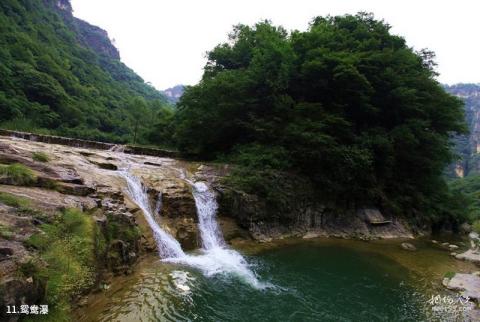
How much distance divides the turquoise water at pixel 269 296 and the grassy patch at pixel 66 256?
71cm

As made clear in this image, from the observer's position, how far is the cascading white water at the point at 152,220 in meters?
11.5

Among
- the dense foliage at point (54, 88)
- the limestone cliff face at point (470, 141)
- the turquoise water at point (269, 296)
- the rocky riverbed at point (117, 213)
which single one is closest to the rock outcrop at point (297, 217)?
the rocky riverbed at point (117, 213)

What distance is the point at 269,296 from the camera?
922cm

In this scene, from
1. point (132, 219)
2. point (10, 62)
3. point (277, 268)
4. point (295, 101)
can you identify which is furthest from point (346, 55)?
point (10, 62)

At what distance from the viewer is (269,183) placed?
16969 millimetres

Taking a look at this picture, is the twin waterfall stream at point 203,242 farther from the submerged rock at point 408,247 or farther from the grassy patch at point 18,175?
the submerged rock at point 408,247

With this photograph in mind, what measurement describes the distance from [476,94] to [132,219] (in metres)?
206

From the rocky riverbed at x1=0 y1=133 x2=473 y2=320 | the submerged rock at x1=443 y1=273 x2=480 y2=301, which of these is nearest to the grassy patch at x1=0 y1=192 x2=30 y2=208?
the rocky riverbed at x1=0 y1=133 x2=473 y2=320

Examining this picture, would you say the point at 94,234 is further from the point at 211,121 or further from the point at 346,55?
the point at 346,55

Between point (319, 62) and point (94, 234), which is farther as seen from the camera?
point (319, 62)

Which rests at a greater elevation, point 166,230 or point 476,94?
point 476,94

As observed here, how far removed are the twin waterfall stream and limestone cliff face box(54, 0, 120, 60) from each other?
102603 mm

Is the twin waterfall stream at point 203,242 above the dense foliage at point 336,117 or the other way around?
the other way around

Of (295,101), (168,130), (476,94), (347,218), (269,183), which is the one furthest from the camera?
(476,94)
